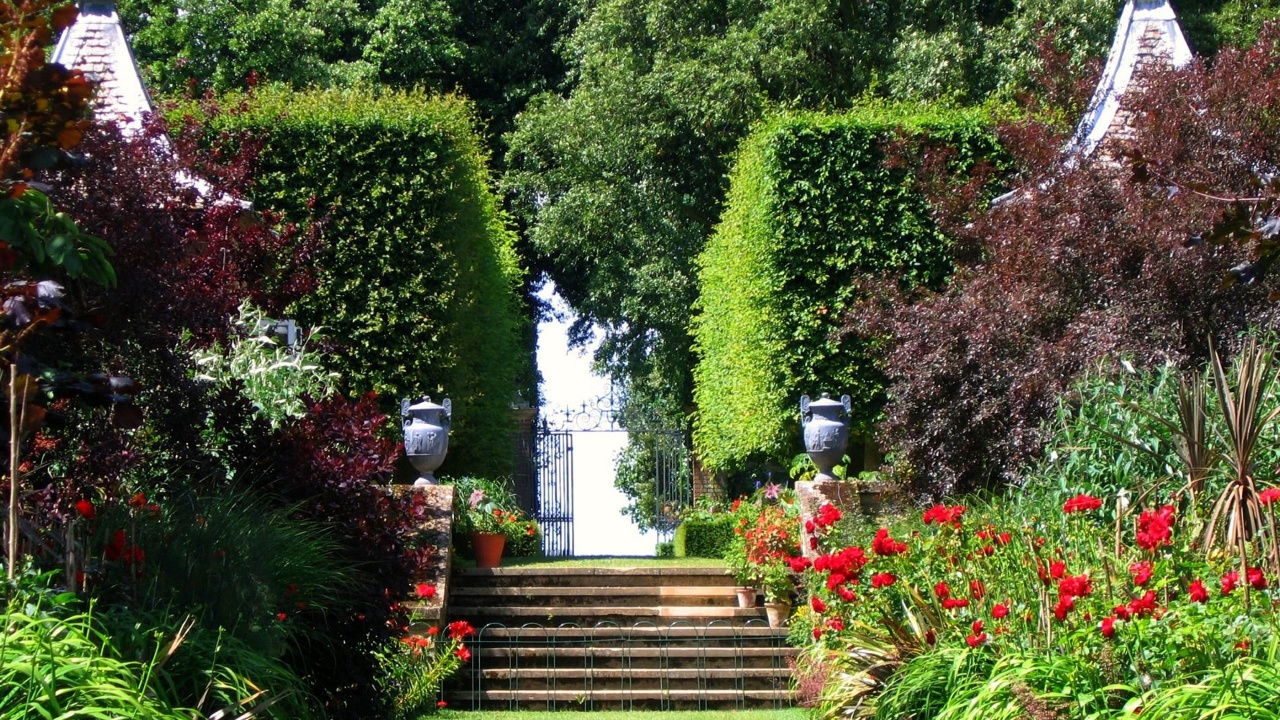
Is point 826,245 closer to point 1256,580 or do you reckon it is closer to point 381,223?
point 381,223

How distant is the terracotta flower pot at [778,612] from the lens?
1095 centimetres

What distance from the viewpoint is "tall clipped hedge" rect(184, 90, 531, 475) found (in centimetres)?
1403

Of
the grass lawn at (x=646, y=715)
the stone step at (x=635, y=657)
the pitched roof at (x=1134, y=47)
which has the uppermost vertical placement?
the pitched roof at (x=1134, y=47)

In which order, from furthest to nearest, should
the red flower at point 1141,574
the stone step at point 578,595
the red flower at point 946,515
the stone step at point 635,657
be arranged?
the stone step at point 578,595 → the stone step at point 635,657 → the red flower at point 946,515 → the red flower at point 1141,574

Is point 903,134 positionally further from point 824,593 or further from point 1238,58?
point 824,593

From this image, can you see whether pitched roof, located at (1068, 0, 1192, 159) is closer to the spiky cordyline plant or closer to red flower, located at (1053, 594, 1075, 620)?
the spiky cordyline plant

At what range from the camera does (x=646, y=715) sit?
29.2ft

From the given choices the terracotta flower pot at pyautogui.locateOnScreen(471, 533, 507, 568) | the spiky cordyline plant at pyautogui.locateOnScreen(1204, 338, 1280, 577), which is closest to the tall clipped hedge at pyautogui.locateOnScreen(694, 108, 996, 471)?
the terracotta flower pot at pyautogui.locateOnScreen(471, 533, 507, 568)

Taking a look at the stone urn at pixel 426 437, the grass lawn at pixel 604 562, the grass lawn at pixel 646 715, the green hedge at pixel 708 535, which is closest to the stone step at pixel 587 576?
the grass lawn at pixel 604 562

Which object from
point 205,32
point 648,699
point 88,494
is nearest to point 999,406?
point 648,699

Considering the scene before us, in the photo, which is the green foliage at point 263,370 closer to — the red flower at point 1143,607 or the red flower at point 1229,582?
the red flower at point 1143,607

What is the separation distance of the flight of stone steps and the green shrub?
306cm

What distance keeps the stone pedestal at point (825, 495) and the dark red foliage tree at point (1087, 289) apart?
1.80 ft

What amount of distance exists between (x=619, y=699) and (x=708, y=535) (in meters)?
5.68
